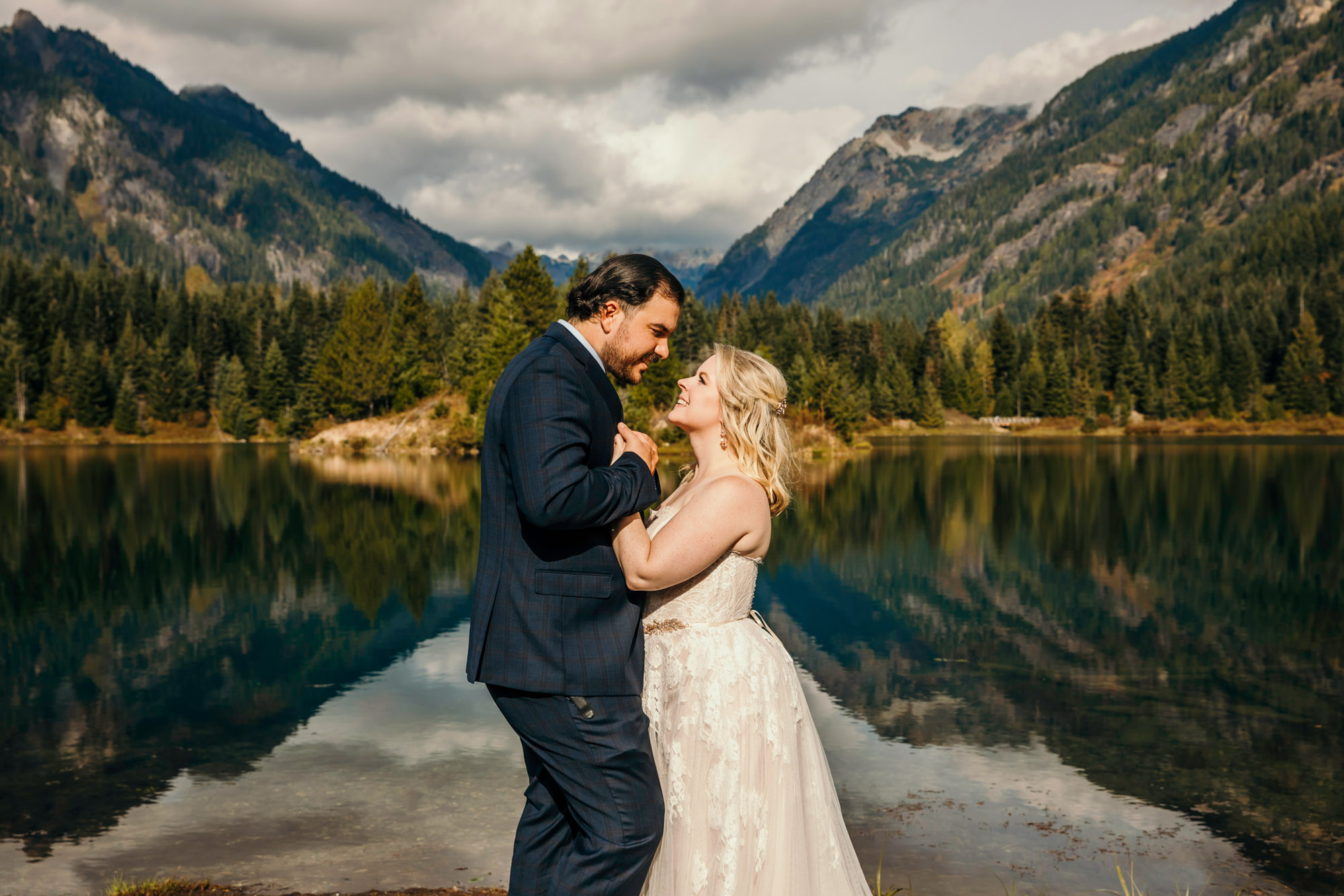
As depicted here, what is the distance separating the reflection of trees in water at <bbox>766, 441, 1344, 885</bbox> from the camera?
10.3 meters

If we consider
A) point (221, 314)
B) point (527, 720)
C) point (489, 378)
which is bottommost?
point (527, 720)

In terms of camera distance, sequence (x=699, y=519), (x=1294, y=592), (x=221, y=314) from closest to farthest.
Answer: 1. (x=699, y=519)
2. (x=1294, y=592)
3. (x=221, y=314)

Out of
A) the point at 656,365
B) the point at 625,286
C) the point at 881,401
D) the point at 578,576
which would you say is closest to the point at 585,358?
the point at 625,286

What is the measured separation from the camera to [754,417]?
181 inches

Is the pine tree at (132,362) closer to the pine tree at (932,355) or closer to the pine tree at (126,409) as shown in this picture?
the pine tree at (126,409)

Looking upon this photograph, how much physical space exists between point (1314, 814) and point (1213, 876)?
2.24 m

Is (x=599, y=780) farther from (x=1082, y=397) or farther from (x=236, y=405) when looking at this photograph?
(x=1082, y=397)

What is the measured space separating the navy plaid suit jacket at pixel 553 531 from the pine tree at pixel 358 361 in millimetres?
80820

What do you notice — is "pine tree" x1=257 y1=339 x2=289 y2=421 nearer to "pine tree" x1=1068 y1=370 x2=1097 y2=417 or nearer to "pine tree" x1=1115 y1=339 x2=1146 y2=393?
"pine tree" x1=1068 y1=370 x2=1097 y2=417

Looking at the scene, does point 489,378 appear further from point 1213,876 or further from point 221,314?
point 221,314

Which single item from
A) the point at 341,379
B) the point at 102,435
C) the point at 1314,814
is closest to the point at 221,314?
the point at 102,435

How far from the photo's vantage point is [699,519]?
428cm

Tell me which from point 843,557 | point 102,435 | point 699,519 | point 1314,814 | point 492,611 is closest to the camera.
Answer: point 492,611

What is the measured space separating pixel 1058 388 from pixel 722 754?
119 metres
